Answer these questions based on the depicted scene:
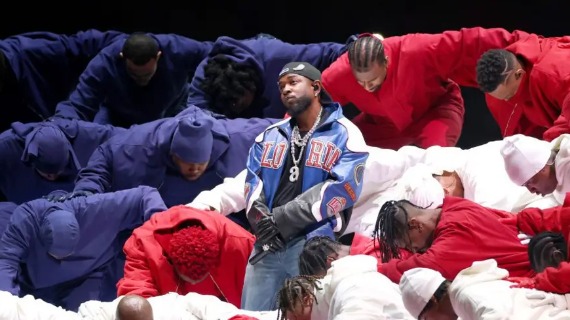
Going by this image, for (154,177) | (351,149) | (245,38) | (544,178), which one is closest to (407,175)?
(351,149)

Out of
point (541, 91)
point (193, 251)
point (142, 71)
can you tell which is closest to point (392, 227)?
point (193, 251)

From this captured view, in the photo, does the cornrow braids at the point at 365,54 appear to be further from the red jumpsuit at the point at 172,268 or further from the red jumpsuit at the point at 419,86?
the red jumpsuit at the point at 172,268

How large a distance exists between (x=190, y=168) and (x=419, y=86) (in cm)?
110

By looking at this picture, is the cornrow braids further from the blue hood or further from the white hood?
the white hood

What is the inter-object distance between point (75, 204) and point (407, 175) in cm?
150

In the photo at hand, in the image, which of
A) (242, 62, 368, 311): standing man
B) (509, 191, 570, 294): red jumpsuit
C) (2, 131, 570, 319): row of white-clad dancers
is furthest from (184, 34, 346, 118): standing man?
(509, 191, 570, 294): red jumpsuit

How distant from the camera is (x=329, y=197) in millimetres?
5383

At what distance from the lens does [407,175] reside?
5.86 metres

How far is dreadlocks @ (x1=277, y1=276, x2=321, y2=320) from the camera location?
4.70 meters

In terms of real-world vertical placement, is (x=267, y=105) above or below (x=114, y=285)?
above

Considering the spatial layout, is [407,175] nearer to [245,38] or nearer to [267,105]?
[267,105]

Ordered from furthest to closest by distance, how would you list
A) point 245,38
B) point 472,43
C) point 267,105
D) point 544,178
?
point 245,38
point 267,105
point 472,43
point 544,178

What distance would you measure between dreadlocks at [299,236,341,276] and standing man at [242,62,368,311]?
153 mm

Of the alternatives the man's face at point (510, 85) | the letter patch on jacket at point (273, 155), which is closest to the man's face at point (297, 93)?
the letter patch on jacket at point (273, 155)
